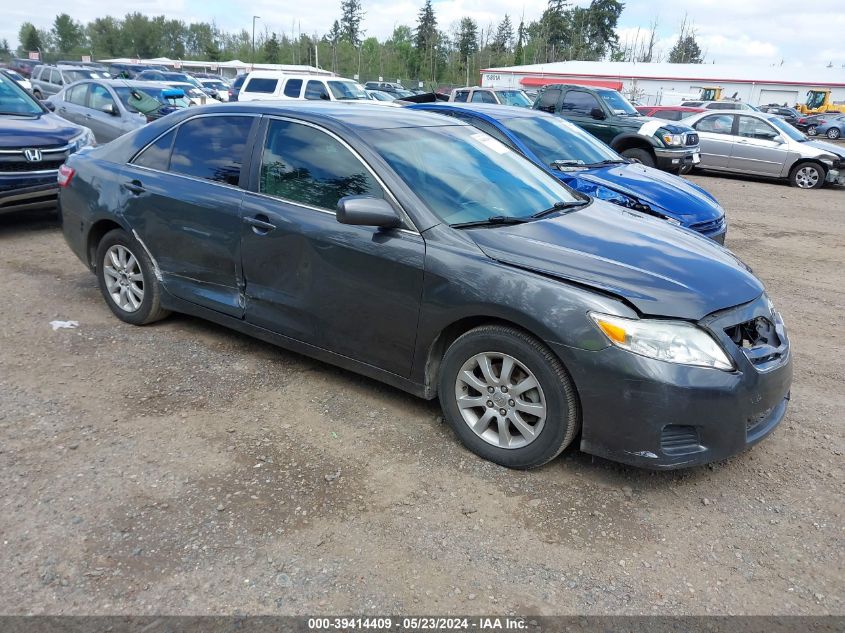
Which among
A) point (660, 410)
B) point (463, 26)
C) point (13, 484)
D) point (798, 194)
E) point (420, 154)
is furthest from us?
point (463, 26)

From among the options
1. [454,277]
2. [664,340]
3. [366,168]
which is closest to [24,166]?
[366,168]

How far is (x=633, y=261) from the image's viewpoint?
11.2ft

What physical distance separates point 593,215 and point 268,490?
2.49m

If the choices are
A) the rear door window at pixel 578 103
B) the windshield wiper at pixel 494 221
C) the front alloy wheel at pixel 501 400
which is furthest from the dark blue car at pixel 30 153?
the rear door window at pixel 578 103

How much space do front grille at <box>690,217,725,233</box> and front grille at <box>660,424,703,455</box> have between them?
4.16 meters

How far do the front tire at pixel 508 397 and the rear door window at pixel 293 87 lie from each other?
14.5 meters

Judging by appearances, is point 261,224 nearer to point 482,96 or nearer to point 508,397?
point 508,397

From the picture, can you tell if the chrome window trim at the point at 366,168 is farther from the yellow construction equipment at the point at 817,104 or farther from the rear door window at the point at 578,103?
the yellow construction equipment at the point at 817,104

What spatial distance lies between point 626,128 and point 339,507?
12.2 m

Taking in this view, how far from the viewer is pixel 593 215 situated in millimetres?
4207

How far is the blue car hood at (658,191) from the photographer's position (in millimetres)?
6824

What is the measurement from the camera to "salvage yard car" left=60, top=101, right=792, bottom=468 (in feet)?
10.1

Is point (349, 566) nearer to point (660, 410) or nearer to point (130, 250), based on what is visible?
point (660, 410)

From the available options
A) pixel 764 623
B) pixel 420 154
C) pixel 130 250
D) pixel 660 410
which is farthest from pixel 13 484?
pixel 764 623
